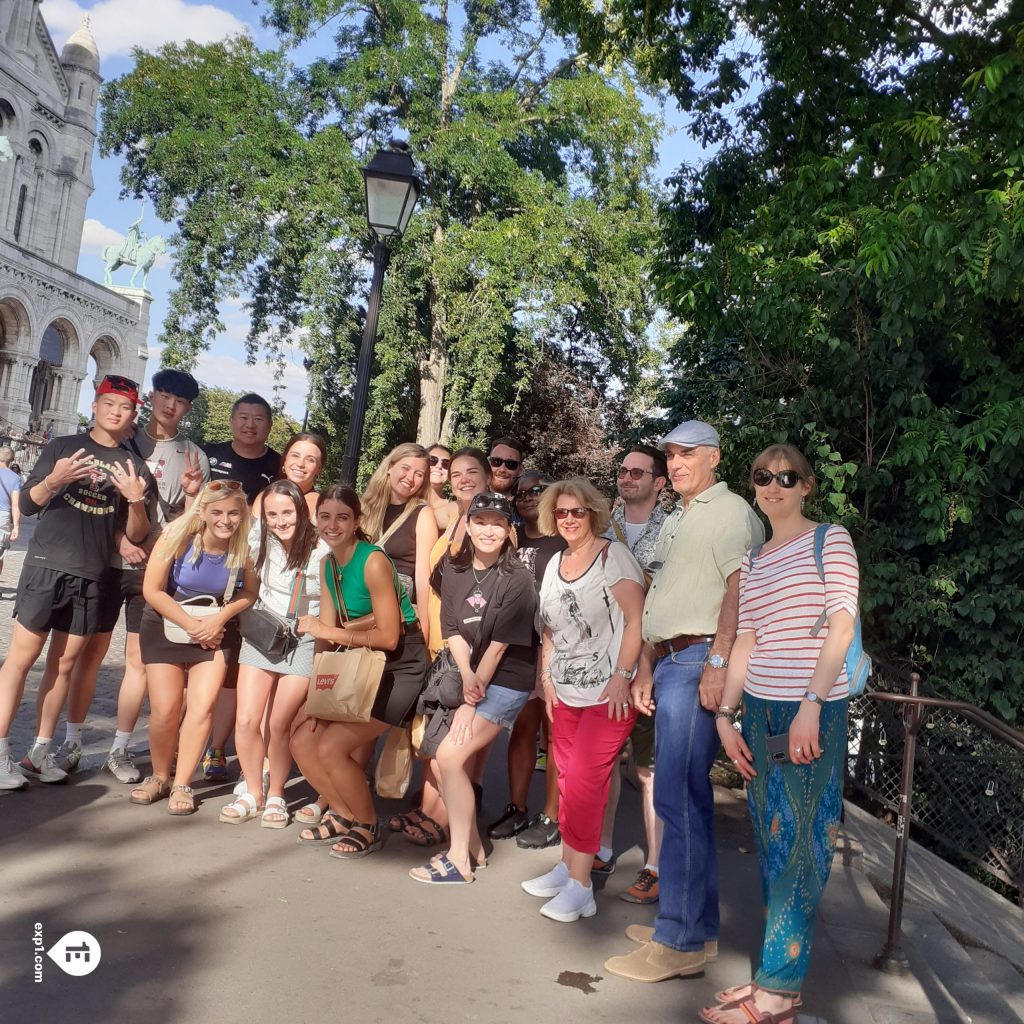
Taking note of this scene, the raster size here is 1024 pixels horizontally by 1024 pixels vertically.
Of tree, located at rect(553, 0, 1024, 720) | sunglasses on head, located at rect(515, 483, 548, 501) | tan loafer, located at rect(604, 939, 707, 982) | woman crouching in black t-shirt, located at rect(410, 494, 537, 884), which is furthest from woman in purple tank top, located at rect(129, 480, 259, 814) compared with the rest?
tree, located at rect(553, 0, 1024, 720)

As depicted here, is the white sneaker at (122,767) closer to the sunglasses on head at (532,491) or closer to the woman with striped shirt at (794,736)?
the sunglasses on head at (532,491)

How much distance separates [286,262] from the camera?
71.0 feet

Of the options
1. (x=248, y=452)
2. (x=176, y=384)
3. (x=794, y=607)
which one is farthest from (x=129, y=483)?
(x=794, y=607)

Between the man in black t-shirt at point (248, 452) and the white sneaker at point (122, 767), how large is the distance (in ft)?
5.25

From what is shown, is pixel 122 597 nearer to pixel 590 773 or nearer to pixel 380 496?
pixel 380 496

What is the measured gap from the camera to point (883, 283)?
23.6 feet

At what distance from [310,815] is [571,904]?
162 cm

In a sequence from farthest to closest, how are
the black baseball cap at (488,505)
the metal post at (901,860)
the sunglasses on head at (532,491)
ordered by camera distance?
the sunglasses on head at (532,491)
the black baseball cap at (488,505)
the metal post at (901,860)

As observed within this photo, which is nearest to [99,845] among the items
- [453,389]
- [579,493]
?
[579,493]

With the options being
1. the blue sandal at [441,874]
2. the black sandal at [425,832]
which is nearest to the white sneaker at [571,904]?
the blue sandal at [441,874]

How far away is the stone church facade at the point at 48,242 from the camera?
163ft

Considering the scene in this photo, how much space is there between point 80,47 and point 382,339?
1895 inches

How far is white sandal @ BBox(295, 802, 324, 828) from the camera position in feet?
16.7

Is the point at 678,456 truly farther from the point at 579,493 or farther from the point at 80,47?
the point at 80,47
